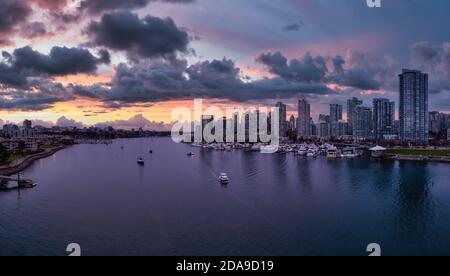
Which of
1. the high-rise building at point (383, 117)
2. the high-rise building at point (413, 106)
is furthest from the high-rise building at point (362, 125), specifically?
the high-rise building at point (413, 106)

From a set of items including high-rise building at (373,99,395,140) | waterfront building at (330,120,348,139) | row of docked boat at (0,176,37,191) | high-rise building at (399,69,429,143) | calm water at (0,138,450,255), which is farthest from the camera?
waterfront building at (330,120,348,139)

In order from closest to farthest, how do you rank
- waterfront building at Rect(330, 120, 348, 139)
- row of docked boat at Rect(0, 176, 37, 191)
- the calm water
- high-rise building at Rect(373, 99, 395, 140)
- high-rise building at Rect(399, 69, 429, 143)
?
the calm water → row of docked boat at Rect(0, 176, 37, 191) → high-rise building at Rect(399, 69, 429, 143) → high-rise building at Rect(373, 99, 395, 140) → waterfront building at Rect(330, 120, 348, 139)

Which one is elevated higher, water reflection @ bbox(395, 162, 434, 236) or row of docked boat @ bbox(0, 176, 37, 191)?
row of docked boat @ bbox(0, 176, 37, 191)

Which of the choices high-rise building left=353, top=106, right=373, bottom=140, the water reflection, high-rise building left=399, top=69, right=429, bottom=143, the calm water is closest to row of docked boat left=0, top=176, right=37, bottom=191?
the calm water

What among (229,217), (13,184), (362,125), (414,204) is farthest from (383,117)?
(13,184)

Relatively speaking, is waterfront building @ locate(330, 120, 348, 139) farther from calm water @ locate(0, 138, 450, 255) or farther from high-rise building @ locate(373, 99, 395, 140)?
calm water @ locate(0, 138, 450, 255)
